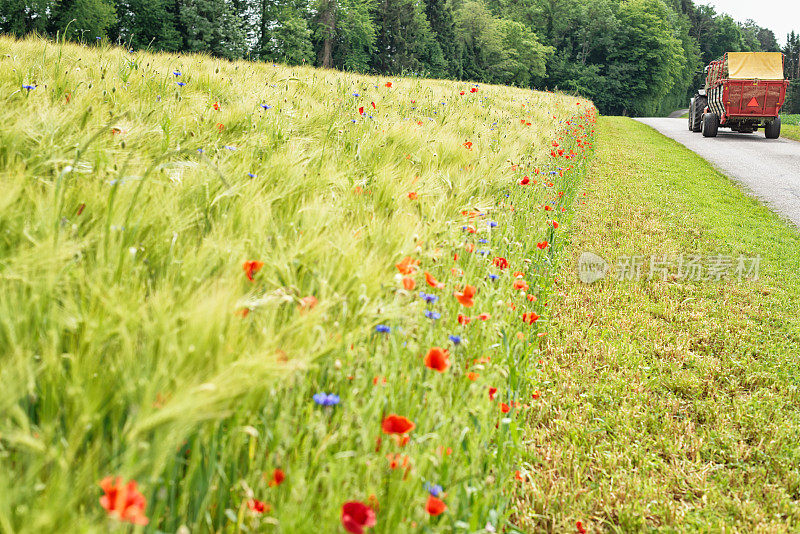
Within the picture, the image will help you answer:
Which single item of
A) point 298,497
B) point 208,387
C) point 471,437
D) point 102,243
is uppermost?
point 102,243

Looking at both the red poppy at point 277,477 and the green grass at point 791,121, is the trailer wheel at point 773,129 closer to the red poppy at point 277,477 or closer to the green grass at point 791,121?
the green grass at point 791,121

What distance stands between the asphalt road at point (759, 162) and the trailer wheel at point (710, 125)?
0.18 meters

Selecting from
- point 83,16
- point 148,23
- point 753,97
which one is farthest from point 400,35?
point 753,97

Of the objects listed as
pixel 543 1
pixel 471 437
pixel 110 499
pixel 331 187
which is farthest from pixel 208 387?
pixel 543 1

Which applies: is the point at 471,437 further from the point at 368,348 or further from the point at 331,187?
the point at 331,187

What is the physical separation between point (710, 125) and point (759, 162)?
536cm

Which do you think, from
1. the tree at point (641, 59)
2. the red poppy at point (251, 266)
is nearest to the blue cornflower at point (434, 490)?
the red poppy at point (251, 266)

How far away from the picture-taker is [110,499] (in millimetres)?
745

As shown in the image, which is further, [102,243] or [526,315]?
[526,315]

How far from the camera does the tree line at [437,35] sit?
1096 inches

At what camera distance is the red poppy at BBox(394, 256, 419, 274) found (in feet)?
5.44

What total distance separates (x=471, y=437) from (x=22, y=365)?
3.63ft

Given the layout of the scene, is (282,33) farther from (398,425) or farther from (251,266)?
(398,425)

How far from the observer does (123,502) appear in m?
0.73
